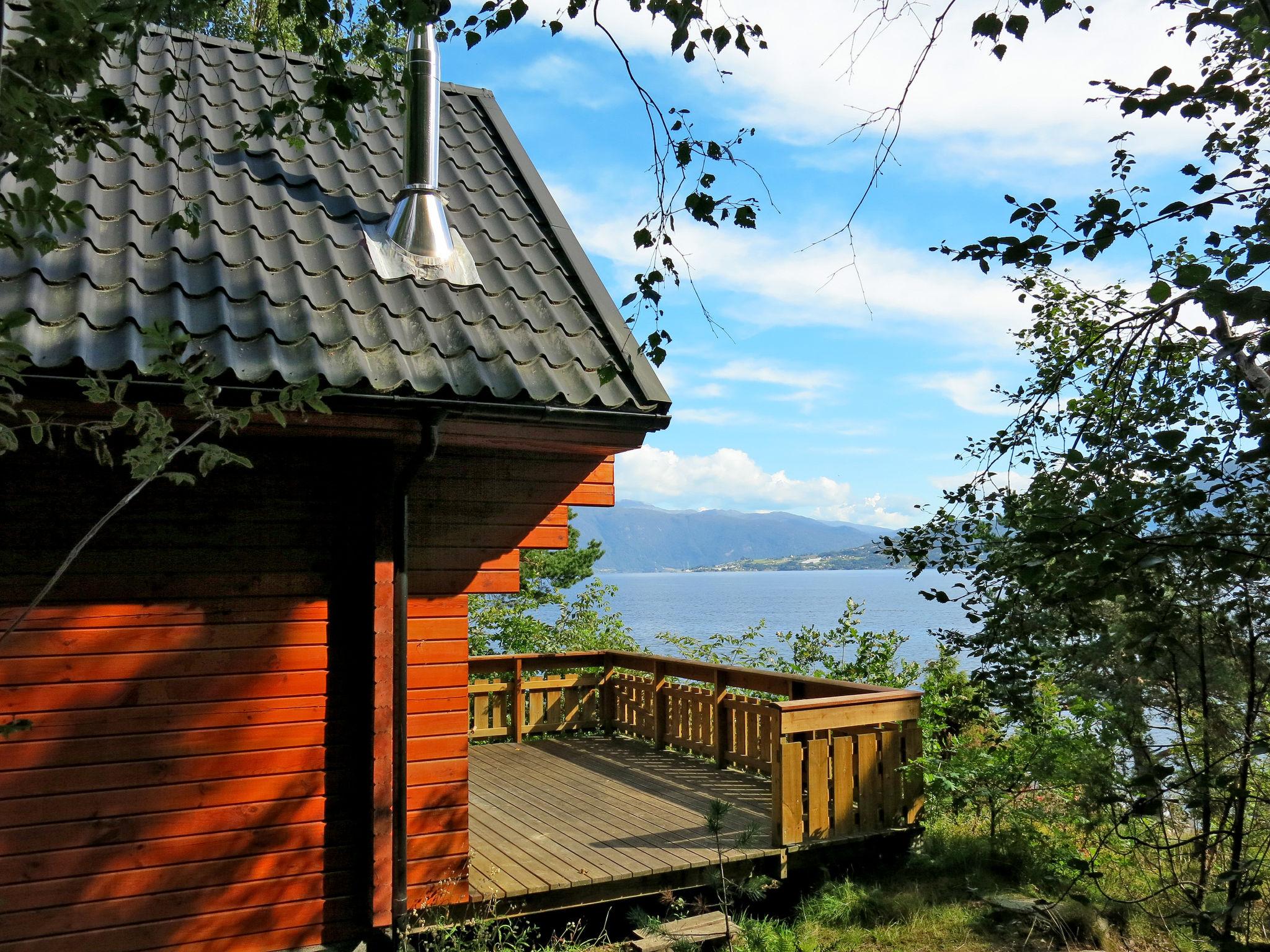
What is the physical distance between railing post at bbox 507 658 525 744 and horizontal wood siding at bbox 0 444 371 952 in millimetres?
5604

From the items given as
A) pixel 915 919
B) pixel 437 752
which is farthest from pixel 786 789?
pixel 437 752

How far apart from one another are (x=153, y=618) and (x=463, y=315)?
2.09 metres

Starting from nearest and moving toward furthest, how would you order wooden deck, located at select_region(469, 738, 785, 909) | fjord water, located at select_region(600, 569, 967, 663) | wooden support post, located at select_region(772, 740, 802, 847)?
wooden deck, located at select_region(469, 738, 785, 909), wooden support post, located at select_region(772, 740, 802, 847), fjord water, located at select_region(600, 569, 967, 663)

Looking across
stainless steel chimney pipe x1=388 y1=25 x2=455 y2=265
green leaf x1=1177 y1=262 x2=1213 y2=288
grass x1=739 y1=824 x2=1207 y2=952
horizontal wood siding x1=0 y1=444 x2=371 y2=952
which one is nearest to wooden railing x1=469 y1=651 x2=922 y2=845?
grass x1=739 y1=824 x2=1207 y2=952

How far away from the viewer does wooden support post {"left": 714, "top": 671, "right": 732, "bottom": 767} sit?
9102mm

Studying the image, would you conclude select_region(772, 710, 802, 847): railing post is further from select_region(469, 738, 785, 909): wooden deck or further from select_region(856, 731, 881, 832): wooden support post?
select_region(856, 731, 881, 832): wooden support post

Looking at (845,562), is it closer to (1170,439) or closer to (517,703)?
(517,703)

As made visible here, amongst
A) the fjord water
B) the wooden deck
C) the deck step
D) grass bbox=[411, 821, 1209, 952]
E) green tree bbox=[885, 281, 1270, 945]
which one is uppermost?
green tree bbox=[885, 281, 1270, 945]

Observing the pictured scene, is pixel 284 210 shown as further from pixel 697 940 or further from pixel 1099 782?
pixel 1099 782

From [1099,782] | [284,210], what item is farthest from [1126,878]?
[284,210]

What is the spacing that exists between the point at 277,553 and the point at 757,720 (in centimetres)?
517

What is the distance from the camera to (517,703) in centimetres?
1062

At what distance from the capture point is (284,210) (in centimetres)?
542

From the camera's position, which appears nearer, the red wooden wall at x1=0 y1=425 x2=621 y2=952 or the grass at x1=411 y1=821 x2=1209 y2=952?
the red wooden wall at x1=0 y1=425 x2=621 y2=952
